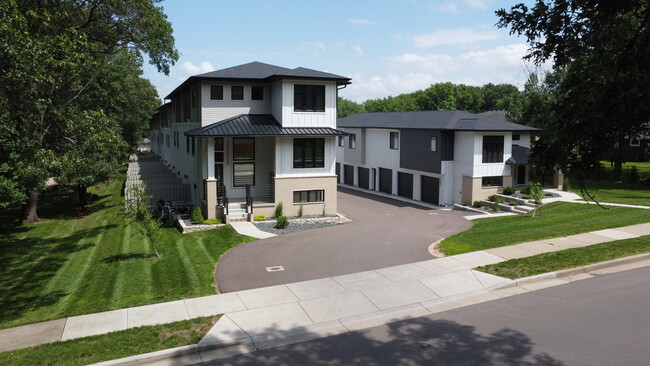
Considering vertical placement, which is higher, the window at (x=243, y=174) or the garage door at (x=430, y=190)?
the window at (x=243, y=174)

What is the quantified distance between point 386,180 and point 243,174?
1524cm

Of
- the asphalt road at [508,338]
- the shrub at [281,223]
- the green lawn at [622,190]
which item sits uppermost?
the green lawn at [622,190]

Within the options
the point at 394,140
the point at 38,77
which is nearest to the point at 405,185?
the point at 394,140

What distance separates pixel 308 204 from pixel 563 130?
2006 centimetres

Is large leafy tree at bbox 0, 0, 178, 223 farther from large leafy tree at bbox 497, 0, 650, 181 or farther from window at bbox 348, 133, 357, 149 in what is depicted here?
window at bbox 348, 133, 357, 149

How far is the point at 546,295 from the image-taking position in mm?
13219

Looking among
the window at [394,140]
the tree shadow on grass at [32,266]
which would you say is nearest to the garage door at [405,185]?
the window at [394,140]

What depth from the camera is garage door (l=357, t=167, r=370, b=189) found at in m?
42.4

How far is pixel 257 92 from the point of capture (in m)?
27.5

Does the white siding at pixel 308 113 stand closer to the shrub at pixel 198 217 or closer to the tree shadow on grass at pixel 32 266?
the shrub at pixel 198 217

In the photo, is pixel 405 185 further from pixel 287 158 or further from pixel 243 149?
pixel 243 149

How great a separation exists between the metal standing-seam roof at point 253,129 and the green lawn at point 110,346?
47.2 ft

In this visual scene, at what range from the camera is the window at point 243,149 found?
2764cm

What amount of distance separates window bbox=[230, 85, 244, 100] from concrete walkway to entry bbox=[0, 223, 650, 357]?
15.1 metres
